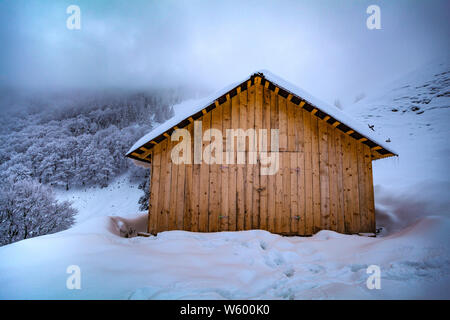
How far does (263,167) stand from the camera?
18.9ft

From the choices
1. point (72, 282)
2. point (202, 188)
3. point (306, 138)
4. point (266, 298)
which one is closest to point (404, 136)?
A: point (306, 138)

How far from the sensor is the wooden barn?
554cm

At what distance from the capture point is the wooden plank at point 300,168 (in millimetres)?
5548

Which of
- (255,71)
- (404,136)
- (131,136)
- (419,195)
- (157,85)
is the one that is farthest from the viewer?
(157,85)

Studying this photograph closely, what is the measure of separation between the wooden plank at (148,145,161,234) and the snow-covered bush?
7102 millimetres

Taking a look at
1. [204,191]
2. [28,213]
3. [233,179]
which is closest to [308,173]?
[233,179]

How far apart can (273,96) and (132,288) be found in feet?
18.4

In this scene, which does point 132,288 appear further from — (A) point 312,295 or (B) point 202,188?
(B) point 202,188

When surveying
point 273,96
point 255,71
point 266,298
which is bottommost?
point 266,298

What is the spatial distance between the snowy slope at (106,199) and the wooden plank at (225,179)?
21.5 metres

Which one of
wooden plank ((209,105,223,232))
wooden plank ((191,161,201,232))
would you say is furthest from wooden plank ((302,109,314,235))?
wooden plank ((191,161,201,232))

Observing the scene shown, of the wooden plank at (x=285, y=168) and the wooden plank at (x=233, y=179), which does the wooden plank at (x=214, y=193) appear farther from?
the wooden plank at (x=285, y=168)

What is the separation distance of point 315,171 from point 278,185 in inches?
43.9

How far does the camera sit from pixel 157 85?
74.6m
